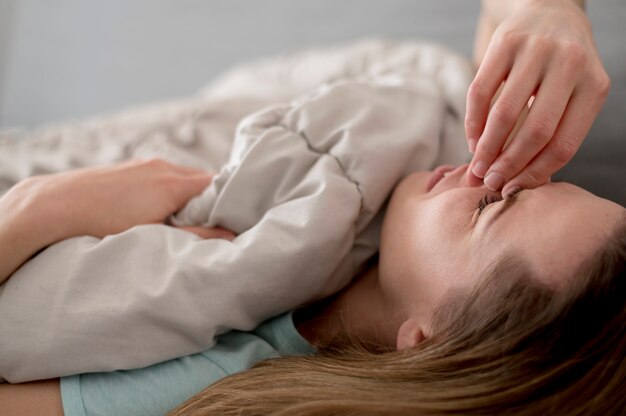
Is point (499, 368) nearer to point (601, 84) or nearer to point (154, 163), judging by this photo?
point (601, 84)

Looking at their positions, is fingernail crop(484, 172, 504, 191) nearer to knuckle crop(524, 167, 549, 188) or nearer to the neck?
knuckle crop(524, 167, 549, 188)

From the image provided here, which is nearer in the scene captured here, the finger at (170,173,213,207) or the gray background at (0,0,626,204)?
the finger at (170,173,213,207)

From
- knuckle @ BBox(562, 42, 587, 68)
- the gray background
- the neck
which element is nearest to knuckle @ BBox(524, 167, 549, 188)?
knuckle @ BBox(562, 42, 587, 68)

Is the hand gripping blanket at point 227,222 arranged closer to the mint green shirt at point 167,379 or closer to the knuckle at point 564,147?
the mint green shirt at point 167,379

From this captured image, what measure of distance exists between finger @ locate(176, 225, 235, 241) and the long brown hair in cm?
22

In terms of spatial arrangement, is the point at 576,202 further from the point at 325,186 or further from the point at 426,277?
the point at 325,186

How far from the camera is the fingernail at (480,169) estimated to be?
25.8 inches

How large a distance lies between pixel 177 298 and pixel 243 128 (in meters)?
0.27

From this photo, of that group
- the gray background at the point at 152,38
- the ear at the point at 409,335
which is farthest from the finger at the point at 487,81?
the gray background at the point at 152,38

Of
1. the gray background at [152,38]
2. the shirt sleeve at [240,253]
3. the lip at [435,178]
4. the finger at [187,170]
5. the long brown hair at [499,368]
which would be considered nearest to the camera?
the long brown hair at [499,368]

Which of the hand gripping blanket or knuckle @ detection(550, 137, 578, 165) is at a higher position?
knuckle @ detection(550, 137, 578, 165)

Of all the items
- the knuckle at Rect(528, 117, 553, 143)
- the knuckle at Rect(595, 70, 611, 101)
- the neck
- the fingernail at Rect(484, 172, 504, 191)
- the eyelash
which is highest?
the knuckle at Rect(595, 70, 611, 101)

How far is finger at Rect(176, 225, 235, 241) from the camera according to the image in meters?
0.81

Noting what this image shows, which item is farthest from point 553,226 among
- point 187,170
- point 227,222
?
point 187,170
